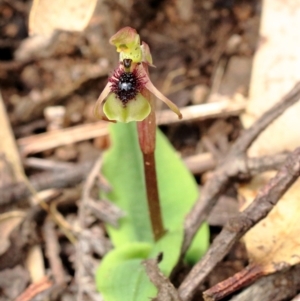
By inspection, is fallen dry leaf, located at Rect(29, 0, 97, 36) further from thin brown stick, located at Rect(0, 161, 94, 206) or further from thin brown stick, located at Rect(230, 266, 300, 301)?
thin brown stick, located at Rect(230, 266, 300, 301)

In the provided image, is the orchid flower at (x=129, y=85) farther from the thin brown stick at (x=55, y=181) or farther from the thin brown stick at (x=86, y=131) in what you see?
the thin brown stick at (x=86, y=131)

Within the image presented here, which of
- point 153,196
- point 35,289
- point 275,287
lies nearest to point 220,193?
point 153,196

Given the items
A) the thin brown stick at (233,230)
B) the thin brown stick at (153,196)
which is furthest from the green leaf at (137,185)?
the thin brown stick at (233,230)

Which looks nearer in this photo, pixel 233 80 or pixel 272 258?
pixel 272 258

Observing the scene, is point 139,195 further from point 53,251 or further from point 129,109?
point 129,109

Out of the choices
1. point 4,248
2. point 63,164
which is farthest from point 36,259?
point 63,164

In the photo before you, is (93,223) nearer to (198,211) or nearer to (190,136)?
(198,211)

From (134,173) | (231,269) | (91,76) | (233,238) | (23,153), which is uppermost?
(91,76)

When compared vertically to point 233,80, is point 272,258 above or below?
below
